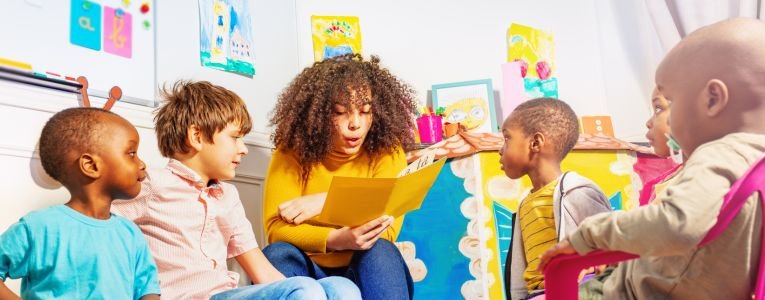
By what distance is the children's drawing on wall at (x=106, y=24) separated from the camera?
2.04 meters

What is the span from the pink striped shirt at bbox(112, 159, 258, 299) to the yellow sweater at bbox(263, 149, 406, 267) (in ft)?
0.84

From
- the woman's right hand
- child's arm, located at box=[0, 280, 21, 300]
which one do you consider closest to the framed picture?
the woman's right hand

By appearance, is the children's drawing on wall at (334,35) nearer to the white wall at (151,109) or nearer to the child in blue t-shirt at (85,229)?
the white wall at (151,109)

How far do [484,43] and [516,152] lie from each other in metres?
1.18

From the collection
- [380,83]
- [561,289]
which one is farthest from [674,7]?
[561,289]

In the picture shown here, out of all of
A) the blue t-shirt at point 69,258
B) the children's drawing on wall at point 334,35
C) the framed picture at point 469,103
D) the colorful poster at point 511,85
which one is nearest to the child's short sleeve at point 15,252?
the blue t-shirt at point 69,258

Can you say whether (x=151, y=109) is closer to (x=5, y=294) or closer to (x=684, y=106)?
(x=5, y=294)

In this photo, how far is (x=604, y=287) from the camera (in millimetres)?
1238

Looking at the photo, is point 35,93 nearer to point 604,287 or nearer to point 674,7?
point 604,287

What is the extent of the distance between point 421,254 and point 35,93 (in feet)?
4.12

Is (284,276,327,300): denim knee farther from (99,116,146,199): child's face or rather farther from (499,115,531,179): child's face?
(499,115,531,179): child's face

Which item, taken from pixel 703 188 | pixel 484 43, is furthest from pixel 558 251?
pixel 484 43

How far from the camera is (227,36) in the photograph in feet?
8.36

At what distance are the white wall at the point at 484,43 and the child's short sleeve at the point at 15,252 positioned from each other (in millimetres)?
1813
